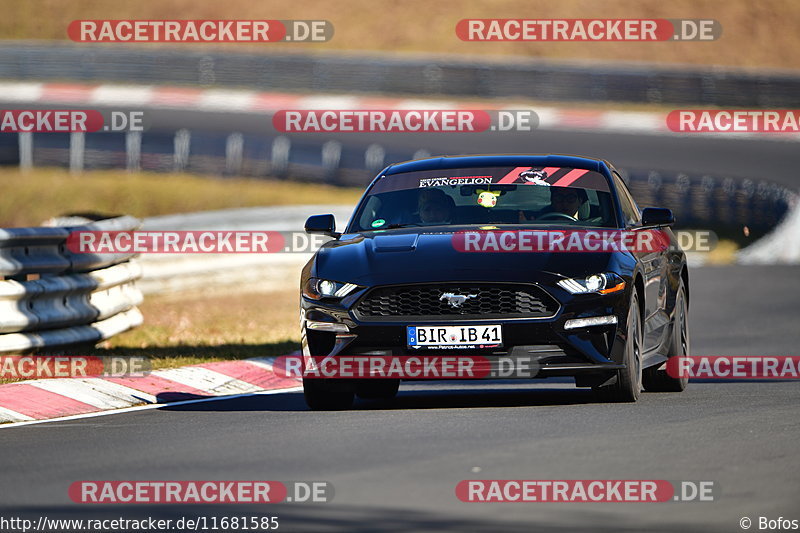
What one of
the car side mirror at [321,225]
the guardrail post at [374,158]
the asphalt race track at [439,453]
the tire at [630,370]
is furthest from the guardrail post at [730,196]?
the tire at [630,370]

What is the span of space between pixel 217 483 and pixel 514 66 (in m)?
29.9

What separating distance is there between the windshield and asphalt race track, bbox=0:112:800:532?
1.15m

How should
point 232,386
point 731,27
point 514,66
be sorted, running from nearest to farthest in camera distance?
point 232,386, point 514,66, point 731,27

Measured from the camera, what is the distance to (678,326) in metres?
10.9

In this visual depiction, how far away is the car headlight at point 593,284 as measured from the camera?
890 centimetres

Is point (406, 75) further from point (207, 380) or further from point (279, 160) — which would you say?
point (207, 380)

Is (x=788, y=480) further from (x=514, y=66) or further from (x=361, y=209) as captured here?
(x=514, y=66)

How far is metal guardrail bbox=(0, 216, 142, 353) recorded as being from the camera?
11.2 meters

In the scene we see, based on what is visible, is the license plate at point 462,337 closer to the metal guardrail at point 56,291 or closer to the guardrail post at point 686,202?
the metal guardrail at point 56,291

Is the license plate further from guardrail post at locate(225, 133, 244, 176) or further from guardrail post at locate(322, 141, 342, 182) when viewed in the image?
guardrail post at locate(225, 133, 244, 176)

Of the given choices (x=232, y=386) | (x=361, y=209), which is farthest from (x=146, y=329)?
(x=361, y=209)

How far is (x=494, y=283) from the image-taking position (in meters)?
8.88

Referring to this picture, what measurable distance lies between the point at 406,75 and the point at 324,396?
26.9 m

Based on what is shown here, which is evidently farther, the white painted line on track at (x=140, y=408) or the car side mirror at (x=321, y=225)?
the car side mirror at (x=321, y=225)
